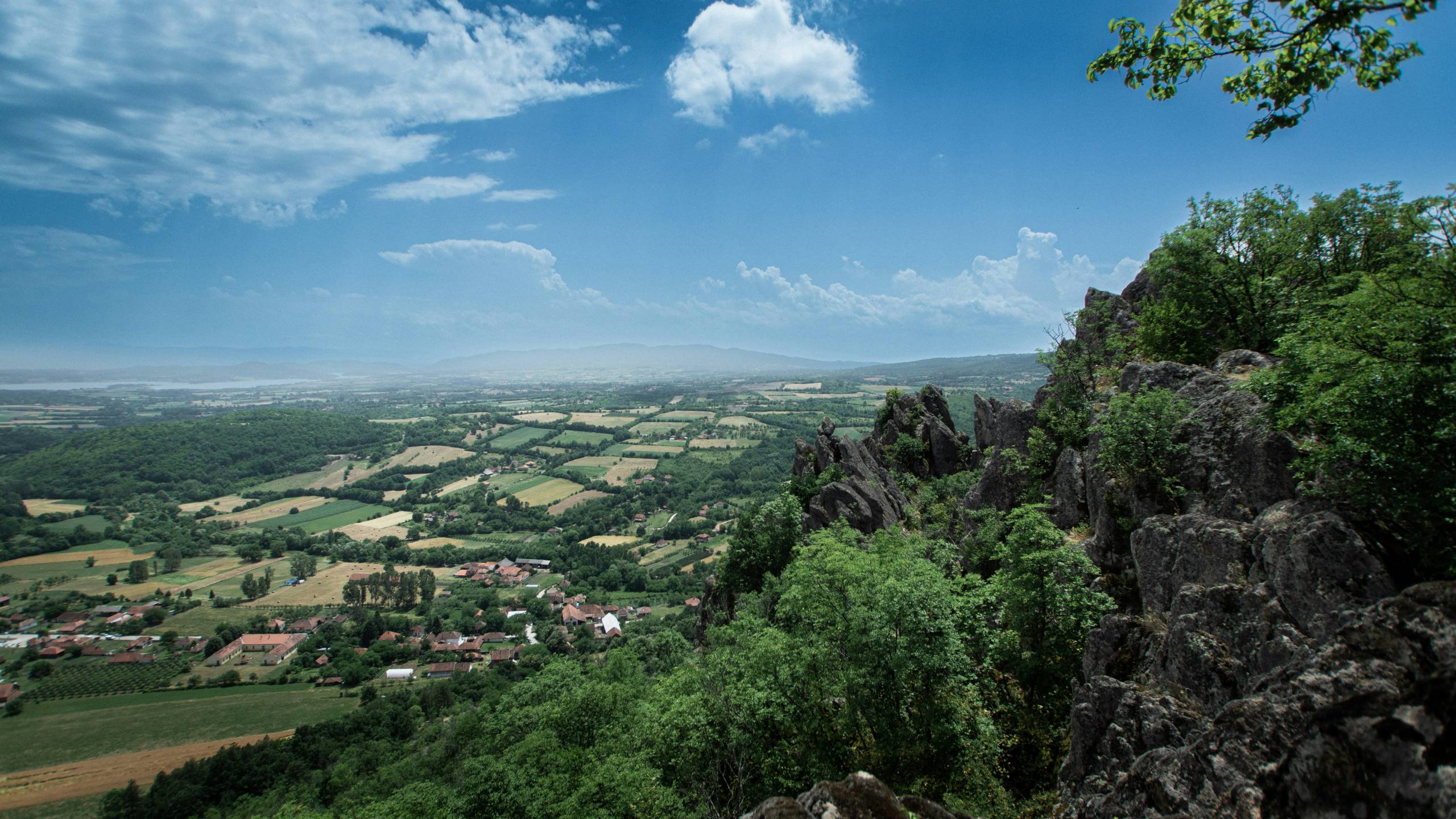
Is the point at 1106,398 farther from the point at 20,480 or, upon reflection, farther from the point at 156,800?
the point at 20,480

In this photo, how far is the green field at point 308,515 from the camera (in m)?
115

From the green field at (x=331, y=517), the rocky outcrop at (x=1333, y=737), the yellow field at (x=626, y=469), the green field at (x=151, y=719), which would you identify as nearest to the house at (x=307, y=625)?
the green field at (x=151, y=719)

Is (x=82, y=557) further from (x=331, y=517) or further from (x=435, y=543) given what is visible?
(x=435, y=543)

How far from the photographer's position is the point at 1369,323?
921 centimetres

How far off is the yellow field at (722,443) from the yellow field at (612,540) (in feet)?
185

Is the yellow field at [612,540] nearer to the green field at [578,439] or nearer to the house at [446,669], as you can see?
the house at [446,669]

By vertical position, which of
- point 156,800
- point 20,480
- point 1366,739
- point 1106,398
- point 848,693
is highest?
point 1106,398

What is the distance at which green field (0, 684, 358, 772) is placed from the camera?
170 ft

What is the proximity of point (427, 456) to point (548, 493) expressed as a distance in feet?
213

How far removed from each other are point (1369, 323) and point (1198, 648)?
6.60 metres

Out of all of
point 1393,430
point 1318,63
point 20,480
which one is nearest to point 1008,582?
point 1393,430

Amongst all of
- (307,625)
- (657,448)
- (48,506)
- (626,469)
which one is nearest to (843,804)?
(307,625)

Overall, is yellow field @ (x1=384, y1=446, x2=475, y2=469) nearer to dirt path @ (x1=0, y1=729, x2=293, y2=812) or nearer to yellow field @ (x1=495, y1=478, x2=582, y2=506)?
yellow field @ (x1=495, y1=478, x2=582, y2=506)

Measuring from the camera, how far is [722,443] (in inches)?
6486
